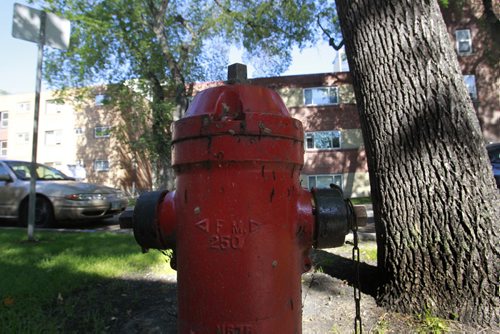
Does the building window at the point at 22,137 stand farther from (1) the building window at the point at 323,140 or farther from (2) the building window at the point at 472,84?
(2) the building window at the point at 472,84

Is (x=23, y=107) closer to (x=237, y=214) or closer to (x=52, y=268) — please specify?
(x=52, y=268)

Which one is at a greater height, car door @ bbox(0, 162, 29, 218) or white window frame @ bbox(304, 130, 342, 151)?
white window frame @ bbox(304, 130, 342, 151)

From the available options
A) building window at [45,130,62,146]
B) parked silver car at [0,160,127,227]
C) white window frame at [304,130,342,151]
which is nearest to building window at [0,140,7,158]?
building window at [45,130,62,146]

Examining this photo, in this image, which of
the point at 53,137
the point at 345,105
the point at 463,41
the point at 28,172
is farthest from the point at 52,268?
the point at 53,137

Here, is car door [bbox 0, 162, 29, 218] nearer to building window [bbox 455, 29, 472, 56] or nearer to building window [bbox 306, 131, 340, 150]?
building window [bbox 306, 131, 340, 150]

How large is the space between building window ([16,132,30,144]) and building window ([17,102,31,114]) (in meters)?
1.82

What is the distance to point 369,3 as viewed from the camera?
105 inches

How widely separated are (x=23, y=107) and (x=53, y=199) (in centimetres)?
2911

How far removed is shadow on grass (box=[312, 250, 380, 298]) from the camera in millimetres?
2913

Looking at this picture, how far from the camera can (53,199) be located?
6781mm

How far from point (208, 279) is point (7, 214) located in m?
7.46

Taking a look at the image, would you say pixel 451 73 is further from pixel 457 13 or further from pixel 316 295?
pixel 457 13

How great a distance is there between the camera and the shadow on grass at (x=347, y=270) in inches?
115

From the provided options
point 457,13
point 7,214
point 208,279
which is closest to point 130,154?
point 7,214
